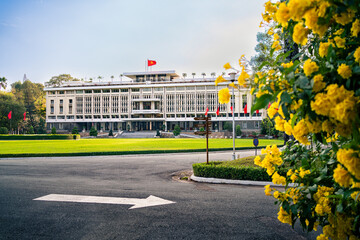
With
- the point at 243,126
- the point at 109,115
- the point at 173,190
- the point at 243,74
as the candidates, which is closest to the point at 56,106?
the point at 109,115

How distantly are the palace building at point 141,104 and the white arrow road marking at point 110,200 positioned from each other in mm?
70212

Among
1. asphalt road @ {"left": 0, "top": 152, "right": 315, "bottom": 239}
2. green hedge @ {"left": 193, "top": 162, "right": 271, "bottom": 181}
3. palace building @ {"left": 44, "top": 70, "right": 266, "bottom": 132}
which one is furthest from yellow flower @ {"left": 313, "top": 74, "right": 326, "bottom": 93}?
palace building @ {"left": 44, "top": 70, "right": 266, "bottom": 132}

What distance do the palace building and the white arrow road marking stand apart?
230 ft

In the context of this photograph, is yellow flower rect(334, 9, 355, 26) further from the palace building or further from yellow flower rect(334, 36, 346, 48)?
the palace building

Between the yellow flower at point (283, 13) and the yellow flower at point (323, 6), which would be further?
the yellow flower at point (283, 13)

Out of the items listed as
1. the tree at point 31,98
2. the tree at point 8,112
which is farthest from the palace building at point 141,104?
the tree at point 8,112

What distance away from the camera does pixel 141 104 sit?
8081 centimetres

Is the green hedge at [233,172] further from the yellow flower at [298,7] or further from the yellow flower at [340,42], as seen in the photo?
the yellow flower at [298,7]

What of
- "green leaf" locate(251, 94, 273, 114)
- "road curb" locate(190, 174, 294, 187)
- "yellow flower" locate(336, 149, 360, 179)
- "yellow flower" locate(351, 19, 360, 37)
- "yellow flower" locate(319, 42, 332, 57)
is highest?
"yellow flower" locate(351, 19, 360, 37)

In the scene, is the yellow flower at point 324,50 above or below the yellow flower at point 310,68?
above

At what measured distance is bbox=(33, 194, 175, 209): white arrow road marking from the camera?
260 inches

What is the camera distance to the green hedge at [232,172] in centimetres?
963

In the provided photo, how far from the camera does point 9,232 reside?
4762mm

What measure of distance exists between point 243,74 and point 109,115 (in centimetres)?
8346
